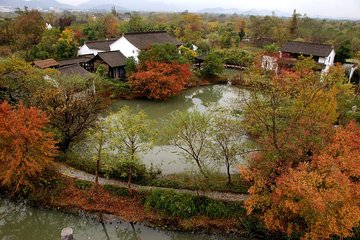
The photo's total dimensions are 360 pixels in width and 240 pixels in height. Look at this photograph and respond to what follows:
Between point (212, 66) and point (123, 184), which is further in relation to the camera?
point (212, 66)

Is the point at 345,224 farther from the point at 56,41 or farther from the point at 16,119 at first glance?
the point at 56,41

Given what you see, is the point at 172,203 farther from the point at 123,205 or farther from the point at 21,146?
the point at 21,146

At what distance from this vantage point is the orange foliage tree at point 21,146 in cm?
1402

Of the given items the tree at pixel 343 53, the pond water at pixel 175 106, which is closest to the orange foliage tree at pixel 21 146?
the pond water at pixel 175 106

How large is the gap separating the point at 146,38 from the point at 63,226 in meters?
30.0

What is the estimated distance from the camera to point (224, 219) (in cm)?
1457

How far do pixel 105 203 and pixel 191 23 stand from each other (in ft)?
195

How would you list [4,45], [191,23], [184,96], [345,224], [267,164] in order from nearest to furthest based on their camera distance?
[345,224] < [267,164] < [184,96] < [4,45] < [191,23]

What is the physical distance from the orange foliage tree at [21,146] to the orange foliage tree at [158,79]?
49.4 feet

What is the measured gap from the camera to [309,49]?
127ft

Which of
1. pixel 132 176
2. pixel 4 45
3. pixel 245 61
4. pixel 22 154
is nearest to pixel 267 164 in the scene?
pixel 132 176

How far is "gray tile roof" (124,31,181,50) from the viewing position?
3781 centimetres

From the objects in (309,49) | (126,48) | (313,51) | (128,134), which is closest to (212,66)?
(126,48)

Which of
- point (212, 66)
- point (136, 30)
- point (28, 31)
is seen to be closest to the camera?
point (212, 66)
